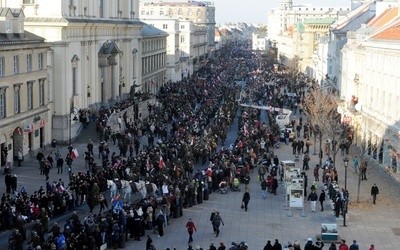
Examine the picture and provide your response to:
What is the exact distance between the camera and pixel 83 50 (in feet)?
205

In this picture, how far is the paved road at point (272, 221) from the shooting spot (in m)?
31.2

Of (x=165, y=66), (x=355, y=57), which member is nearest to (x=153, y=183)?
(x=355, y=57)

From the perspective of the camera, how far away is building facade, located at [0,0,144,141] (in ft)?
187

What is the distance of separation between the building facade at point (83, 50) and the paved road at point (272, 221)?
14957 mm

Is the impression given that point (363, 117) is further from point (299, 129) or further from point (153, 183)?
point (153, 183)

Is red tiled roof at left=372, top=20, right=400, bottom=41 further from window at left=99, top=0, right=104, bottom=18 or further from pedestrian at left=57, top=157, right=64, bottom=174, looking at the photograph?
window at left=99, top=0, right=104, bottom=18

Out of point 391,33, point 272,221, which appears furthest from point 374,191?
point 391,33

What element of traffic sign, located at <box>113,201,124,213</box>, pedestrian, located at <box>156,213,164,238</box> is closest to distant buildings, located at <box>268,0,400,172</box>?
pedestrian, located at <box>156,213,164,238</box>

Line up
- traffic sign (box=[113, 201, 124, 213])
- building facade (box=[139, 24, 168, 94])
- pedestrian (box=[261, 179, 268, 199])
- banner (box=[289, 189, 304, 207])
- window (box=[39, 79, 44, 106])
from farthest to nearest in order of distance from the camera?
building facade (box=[139, 24, 168, 94]) → window (box=[39, 79, 44, 106]) → pedestrian (box=[261, 179, 268, 199]) → banner (box=[289, 189, 304, 207]) → traffic sign (box=[113, 201, 124, 213])

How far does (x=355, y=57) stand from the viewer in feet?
208

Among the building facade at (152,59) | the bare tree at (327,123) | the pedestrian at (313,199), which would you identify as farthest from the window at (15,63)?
the building facade at (152,59)

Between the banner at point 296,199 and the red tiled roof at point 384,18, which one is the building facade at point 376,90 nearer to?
the red tiled roof at point 384,18

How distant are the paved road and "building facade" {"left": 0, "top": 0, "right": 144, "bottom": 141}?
15.0 meters

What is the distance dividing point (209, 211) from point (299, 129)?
27722 mm
